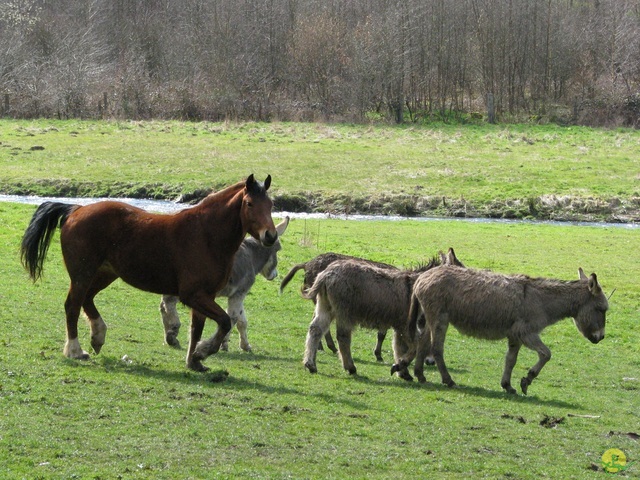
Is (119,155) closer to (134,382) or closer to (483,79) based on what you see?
(483,79)

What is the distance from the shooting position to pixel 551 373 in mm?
16156

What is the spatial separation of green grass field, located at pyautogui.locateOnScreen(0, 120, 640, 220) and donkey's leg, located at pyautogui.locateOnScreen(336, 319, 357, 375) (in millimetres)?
25765

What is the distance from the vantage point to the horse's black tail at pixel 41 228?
1316 centimetres

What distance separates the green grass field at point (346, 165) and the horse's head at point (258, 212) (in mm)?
27559

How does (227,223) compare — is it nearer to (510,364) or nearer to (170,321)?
(170,321)

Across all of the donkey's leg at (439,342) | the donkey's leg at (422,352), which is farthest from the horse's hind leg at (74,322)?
the donkey's leg at (439,342)

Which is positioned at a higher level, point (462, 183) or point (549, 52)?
point (549, 52)

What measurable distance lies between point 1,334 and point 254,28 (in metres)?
64.6

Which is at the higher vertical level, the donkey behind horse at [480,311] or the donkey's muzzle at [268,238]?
the donkey's muzzle at [268,238]

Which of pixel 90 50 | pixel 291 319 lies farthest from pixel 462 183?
pixel 90 50

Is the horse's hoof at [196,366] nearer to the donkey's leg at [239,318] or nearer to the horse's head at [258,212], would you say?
the horse's head at [258,212]

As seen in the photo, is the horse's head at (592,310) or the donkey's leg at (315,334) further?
the horse's head at (592,310)

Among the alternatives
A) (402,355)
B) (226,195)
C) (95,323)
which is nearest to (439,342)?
(402,355)
